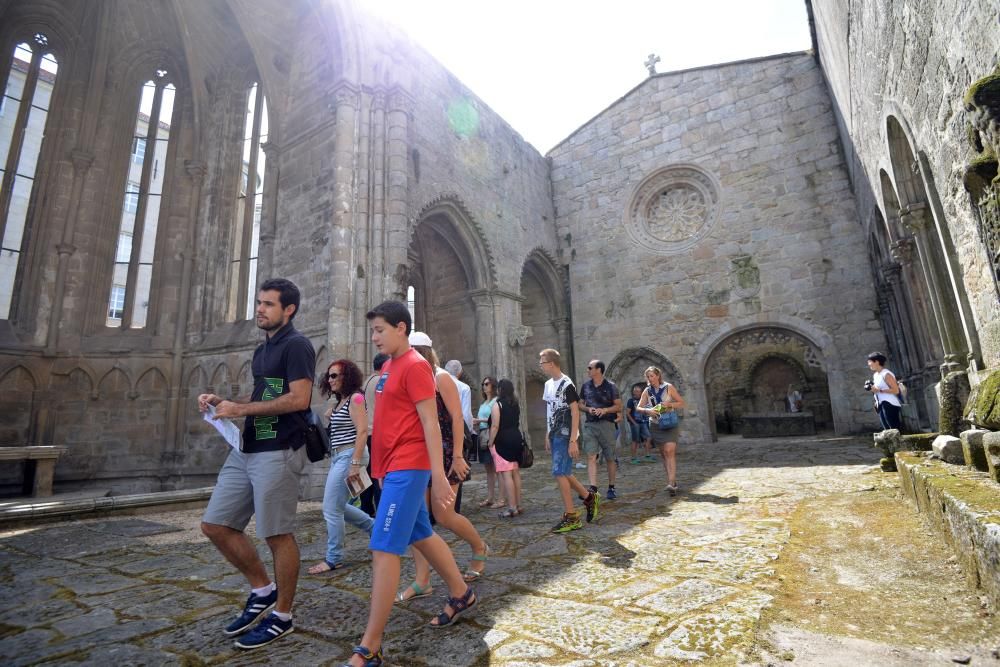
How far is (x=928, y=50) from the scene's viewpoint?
3.83 metres

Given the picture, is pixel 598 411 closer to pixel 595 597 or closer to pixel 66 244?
pixel 595 597

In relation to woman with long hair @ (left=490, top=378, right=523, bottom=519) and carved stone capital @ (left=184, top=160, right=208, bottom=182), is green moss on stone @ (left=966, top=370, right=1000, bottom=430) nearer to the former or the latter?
woman with long hair @ (left=490, top=378, right=523, bottom=519)

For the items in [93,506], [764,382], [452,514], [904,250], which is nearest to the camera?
[452,514]

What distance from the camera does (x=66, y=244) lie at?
9.84 meters

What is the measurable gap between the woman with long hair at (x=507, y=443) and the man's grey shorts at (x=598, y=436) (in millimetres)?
648

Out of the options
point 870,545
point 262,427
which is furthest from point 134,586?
point 870,545

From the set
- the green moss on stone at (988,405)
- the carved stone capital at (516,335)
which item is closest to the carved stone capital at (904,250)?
the green moss on stone at (988,405)

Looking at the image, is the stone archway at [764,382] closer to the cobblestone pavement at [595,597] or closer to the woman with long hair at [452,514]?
the cobblestone pavement at [595,597]

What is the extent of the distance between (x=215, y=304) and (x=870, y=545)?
37.6 ft

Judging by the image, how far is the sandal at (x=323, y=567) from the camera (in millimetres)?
3088

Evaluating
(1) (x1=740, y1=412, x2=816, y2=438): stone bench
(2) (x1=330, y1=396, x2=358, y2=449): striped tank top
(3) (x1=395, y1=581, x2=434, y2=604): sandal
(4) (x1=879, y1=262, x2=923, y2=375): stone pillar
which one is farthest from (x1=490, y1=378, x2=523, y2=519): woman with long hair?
(1) (x1=740, y1=412, x2=816, y2=438): stone bench

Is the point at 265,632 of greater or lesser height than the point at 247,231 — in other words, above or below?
below

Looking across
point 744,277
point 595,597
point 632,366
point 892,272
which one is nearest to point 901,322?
point 892,272

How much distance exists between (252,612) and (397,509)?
3.03ft
